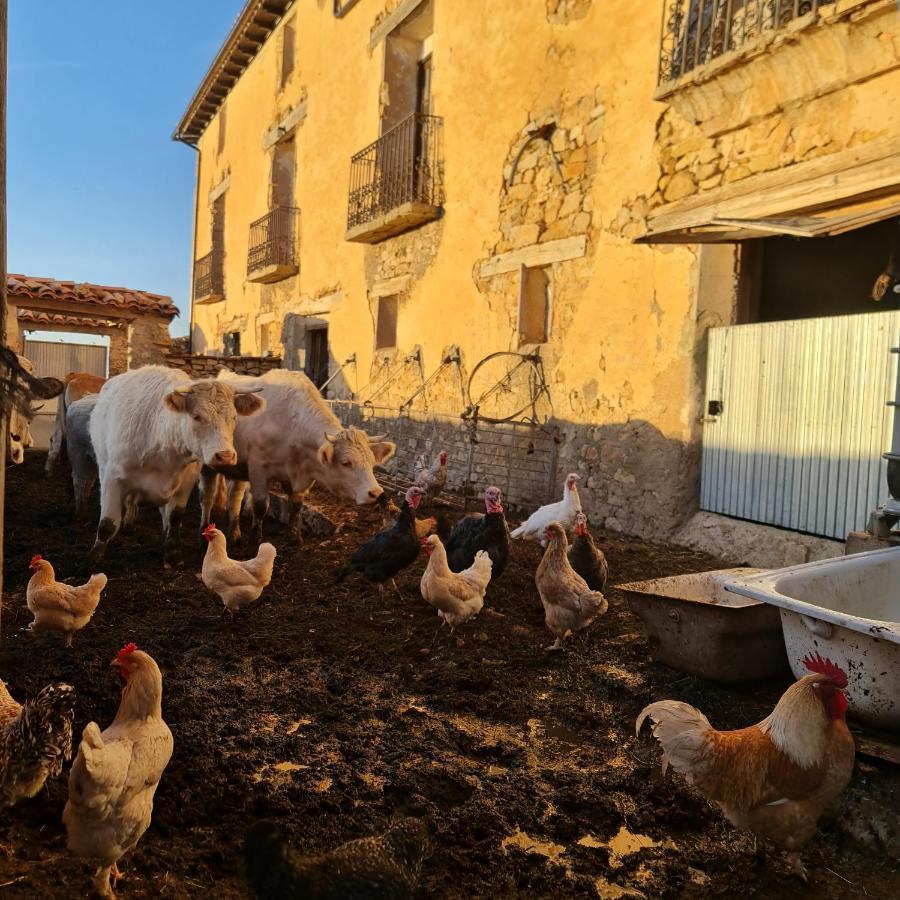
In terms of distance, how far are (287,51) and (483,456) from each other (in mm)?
13777

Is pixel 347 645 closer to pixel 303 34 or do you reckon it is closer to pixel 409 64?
pixel 409 64

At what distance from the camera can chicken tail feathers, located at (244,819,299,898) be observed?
6.05 feet

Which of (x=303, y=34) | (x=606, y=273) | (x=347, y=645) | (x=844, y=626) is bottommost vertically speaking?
(x=347, y=645)

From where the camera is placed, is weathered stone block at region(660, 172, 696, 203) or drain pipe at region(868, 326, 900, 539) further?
weathered stone block at region(660, 172, 696, 203)

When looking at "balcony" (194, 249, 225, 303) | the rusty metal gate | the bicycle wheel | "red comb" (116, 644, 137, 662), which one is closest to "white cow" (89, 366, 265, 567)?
"red comb" (116, 644, 137, 662)

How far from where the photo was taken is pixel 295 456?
700cm

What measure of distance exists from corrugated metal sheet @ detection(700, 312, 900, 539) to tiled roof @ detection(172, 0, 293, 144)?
1643 centimetres

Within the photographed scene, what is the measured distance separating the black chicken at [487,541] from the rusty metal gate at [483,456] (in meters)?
3.21

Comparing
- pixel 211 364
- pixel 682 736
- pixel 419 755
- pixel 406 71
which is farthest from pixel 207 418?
pixel 406 71

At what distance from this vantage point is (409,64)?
13445 millimetres

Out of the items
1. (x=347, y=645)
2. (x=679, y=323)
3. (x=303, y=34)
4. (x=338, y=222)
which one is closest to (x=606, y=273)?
(x=679, y=323)

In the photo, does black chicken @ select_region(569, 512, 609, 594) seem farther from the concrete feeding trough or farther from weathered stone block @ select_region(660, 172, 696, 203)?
weathered stone block @ select_region(660, 172, 696, 203)

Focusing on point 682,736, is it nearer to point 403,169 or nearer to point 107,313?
point 403,169

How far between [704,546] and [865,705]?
13.2ft
